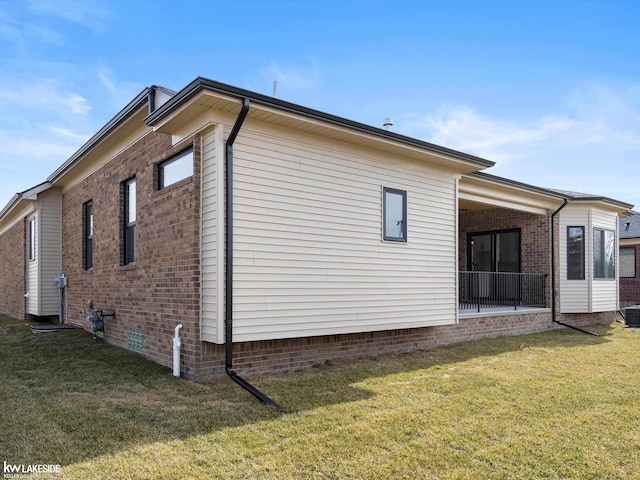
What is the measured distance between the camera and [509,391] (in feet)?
19.3

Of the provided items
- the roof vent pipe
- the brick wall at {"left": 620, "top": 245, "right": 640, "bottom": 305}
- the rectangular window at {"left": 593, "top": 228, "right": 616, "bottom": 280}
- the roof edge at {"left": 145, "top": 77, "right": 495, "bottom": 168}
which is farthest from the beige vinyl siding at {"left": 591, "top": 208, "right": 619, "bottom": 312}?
the roof vent pipe

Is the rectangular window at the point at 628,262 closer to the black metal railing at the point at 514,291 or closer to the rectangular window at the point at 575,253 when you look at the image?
the rectangular window at the point at 575,253

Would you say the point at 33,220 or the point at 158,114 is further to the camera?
the point at 33,220

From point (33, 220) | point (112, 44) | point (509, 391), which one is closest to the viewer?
point (509, 391)

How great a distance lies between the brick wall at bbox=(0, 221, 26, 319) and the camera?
14289mm

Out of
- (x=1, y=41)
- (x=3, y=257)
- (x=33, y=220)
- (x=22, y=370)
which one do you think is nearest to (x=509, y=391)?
(x=22, y=370)

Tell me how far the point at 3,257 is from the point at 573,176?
2650cm

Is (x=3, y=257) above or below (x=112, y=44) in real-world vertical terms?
below

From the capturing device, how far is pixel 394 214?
8.10 metres

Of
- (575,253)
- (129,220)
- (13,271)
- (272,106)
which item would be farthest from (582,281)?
(13,271)

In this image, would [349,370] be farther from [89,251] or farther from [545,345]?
[89,251]

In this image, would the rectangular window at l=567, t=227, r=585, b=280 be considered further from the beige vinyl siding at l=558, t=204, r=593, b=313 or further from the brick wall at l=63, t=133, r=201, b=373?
the brick wall at l=63, t=133, r=201, b=373

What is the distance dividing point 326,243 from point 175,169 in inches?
102

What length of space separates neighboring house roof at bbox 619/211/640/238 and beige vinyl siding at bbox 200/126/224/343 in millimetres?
20180
